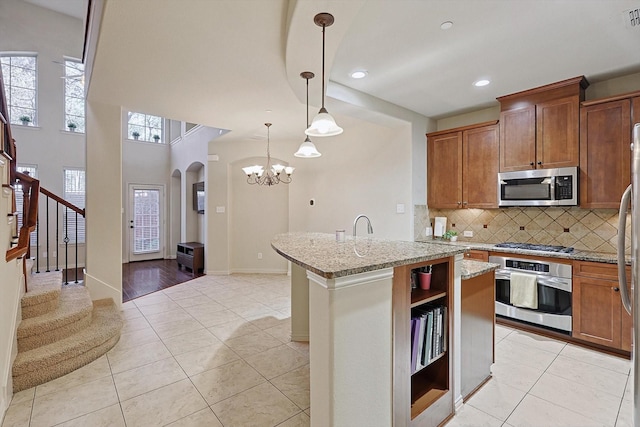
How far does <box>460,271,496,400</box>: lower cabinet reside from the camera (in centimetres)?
208

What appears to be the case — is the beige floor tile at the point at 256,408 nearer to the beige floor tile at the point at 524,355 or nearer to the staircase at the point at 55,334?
the staircase at the point at 55,334

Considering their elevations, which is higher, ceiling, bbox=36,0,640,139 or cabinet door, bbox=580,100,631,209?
ceiling, bbox=36,0,640,139

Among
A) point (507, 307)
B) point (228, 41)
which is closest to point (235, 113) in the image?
point (228, 41)

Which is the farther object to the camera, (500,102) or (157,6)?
(500,102)

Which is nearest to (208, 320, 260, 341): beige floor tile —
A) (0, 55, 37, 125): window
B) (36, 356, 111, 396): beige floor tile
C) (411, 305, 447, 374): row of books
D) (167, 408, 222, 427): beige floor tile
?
(36, 356, 111, 396): beige floor tile

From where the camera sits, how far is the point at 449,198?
14.1ft

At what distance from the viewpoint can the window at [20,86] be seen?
5859mm

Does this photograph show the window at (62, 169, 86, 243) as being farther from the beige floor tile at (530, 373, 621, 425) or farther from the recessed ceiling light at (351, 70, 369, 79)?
the beige floor tile at (530, 373, 621, 425)

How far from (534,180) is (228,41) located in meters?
3.54

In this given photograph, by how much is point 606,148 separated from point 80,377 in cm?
525

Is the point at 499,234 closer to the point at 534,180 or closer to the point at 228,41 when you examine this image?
the point at 534,180

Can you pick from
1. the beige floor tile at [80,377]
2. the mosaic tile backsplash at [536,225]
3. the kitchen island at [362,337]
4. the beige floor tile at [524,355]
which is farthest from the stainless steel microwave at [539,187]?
the beige floor tile at [80,377]

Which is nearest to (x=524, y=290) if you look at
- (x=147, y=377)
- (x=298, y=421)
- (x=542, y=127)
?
(x=542, y=127)

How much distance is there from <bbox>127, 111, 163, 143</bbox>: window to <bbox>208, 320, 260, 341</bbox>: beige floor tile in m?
6.30
